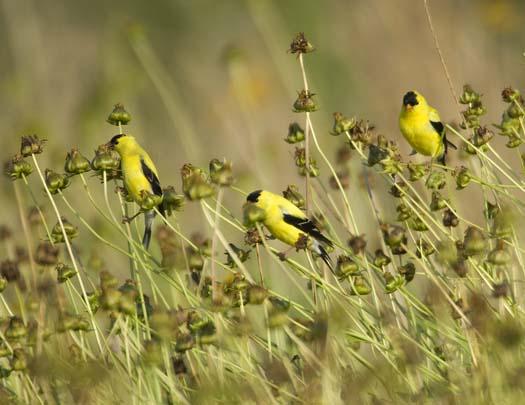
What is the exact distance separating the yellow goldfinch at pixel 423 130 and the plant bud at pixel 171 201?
125 cm

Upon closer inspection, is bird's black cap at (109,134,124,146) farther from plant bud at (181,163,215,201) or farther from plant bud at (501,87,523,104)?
plant bud at (501,87,523,104)

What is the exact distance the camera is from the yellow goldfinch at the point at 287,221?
321cm

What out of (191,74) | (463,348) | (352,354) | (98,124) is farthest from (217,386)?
(191,74)

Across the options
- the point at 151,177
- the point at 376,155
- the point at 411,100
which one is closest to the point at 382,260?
the point at 376,155

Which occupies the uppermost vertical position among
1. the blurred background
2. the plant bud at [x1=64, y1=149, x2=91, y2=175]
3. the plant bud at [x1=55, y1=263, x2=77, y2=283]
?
the blurred background

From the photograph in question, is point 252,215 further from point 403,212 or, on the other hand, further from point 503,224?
point 503,224

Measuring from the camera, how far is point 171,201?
117 inches

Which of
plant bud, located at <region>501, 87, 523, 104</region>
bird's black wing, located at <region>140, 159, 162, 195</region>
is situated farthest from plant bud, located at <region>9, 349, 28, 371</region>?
plant bud, located at <region>501, 87, 523, 104</region>

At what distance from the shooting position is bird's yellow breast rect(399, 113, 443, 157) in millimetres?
3838

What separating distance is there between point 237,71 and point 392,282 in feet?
11.5

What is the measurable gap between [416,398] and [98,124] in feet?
11.6

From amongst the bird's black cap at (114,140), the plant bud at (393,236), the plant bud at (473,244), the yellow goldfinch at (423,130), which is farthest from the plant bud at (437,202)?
the bird's black cap at (114,140)

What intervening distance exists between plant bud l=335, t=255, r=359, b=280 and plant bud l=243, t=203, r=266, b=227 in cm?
26

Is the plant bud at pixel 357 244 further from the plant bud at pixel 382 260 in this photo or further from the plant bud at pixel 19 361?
the plant bud at pixel 19 361
